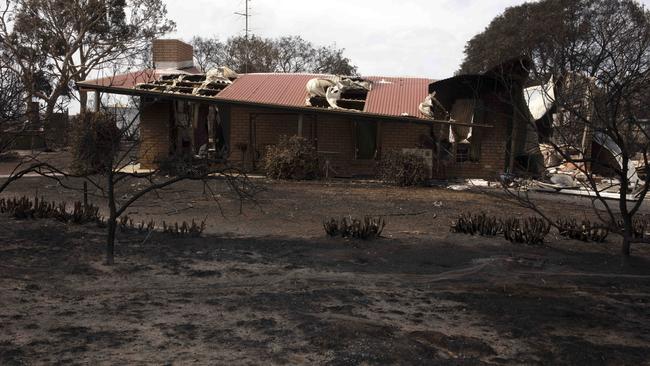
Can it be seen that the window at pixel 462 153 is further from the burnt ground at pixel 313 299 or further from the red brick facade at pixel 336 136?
the burnt ground at pixel 313 299

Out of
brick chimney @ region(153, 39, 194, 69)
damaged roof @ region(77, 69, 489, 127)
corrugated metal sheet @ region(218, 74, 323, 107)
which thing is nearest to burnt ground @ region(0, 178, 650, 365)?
damaged roof @ region(77, 69, 489, 127)

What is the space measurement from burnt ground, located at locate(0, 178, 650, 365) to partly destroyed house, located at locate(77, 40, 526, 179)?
400 inches

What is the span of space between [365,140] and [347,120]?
97cm

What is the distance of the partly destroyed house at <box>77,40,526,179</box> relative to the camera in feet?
66.4

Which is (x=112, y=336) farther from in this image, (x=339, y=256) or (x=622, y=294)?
(x=622, y=294)

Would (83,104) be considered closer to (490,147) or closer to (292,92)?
(292,92)

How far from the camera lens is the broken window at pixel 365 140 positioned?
69.7ft

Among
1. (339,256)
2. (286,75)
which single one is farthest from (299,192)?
(286,75)

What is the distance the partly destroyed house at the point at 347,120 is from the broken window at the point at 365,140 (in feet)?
0.12

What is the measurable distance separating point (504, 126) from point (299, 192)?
8.75m

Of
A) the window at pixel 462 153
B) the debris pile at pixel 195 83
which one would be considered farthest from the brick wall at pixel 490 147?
the debris pile at pixel 195 83

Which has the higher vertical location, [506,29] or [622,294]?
[506,29]

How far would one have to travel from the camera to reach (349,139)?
842 inches

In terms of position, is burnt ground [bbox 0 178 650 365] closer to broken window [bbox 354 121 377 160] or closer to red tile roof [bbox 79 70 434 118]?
red tile roof [bbox 79 70 434 118]
